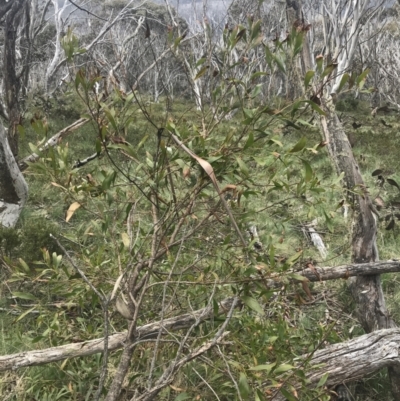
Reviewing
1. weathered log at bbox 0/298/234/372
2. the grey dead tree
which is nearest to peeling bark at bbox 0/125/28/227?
weathered log at bbox 0/298/234/372

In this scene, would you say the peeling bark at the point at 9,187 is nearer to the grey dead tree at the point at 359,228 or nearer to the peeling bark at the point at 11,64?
the peeling bark at the point at 11,64

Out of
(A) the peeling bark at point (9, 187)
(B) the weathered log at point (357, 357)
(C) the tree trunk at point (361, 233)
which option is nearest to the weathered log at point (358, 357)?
(B) the weathered log at point (357, 357)

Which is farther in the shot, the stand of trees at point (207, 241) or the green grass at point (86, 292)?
the green grass at point (86, 292)

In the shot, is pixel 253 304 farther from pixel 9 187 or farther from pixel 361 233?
pixel 9 187

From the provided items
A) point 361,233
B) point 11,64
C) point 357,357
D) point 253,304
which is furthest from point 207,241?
point 11,64

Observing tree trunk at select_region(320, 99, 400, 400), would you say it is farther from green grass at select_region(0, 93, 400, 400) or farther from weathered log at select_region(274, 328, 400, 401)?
weathered log at select_region(274, 328, 400, 401)

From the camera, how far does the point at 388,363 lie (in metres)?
2.55

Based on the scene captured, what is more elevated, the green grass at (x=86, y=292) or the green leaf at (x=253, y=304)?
the green leaf at (x=253, y=304)

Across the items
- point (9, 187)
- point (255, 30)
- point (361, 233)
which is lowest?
point (361, 233)

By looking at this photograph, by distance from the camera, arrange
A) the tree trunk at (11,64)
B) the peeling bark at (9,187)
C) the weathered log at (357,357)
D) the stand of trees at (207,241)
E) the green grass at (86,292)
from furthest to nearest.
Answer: the tree trunk at (11,64)
the peeling bark at (9,187)
the weathered log at (357,357)
the green grass at (86,292)
the stand of trees at (207,241)

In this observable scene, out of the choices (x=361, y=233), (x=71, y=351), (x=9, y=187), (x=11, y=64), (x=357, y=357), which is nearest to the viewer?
(x=71, y=351)

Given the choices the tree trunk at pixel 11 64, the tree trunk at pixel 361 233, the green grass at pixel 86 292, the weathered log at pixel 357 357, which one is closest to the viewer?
the green grass at pixel 86 292

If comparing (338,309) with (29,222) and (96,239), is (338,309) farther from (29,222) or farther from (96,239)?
(29,222)

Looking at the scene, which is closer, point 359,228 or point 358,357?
point 358,357
